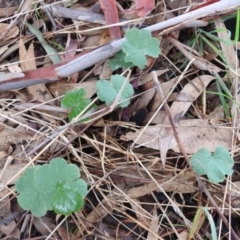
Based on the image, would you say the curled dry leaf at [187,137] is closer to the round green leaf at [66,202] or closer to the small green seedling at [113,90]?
the small green seedling at [113,90]

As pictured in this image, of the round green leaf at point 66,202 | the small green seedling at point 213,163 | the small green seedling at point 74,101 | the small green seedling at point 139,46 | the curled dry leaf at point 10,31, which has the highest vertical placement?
the curled dry leaf at point 10,31

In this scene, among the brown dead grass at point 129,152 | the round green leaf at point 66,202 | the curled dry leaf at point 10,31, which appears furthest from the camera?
the curled dry leaf at point 10,31

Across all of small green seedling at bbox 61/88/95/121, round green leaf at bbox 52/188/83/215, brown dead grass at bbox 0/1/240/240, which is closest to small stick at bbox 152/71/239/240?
brown dead grass at bbox 0/1/240/240

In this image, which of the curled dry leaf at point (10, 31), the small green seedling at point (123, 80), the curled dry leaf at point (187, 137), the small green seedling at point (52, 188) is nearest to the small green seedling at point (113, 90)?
the small green seedling at point (123, 80)

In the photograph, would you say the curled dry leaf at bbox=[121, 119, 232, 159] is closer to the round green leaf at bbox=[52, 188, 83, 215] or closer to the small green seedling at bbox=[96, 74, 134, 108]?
the small green seedling at bbox=[96, 74, 134, 108]

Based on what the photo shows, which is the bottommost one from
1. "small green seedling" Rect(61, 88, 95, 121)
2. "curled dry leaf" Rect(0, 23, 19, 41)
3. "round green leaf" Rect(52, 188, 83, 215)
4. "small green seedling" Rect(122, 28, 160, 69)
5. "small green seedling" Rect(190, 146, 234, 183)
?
"small green seedling" Rect(190, 146, 234, 183)

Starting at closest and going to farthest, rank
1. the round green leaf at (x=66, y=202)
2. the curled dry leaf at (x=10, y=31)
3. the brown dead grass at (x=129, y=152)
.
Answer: the round green leaf at (x=66, y=202), the brown dead grass at (x=129, y=152), the curled dry leaf at (x=10, y=31)

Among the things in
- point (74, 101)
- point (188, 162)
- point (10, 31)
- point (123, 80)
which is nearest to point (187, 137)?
point (188, 162)

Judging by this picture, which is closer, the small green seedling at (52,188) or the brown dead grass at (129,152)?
the small green seedling at (52,188)
